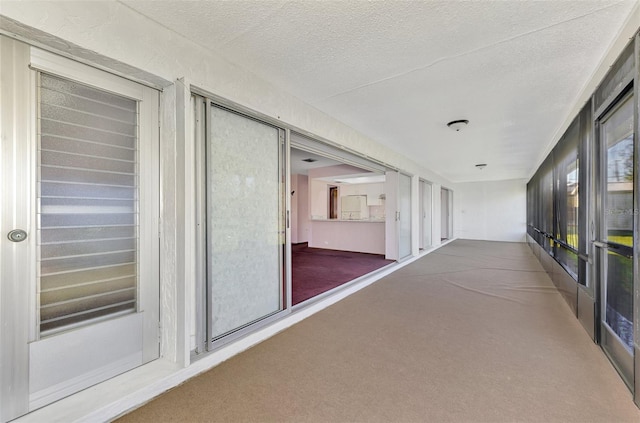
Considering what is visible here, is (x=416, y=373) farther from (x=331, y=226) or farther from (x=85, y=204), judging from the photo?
(x=331, y=226)

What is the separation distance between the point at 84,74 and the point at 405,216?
583cm

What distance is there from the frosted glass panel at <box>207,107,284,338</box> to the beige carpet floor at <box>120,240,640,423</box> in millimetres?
371

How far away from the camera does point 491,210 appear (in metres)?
10.2

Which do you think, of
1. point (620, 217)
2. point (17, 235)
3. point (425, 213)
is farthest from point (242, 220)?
point (425, 213)

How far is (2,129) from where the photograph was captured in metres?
1.33

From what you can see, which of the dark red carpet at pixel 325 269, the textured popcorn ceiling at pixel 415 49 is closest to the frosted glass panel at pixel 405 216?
the dark red carpet at pixel 325 269

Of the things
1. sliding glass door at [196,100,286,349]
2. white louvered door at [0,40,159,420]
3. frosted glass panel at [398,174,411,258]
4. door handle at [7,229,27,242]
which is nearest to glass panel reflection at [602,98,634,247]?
sliding glass door at [196,100,286,349]

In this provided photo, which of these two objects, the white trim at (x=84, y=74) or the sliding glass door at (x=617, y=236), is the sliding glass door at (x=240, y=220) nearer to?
the white trim at (x=84, y=74)

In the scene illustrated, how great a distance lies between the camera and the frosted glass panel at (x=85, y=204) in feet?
4.90

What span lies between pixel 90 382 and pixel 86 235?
0.89m

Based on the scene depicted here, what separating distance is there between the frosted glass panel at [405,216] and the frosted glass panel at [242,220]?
397 cm

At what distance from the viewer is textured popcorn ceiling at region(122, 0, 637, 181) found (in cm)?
163

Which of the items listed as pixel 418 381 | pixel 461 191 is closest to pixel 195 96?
pixel 418 381

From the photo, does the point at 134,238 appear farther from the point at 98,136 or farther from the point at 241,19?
the point at 241,19
